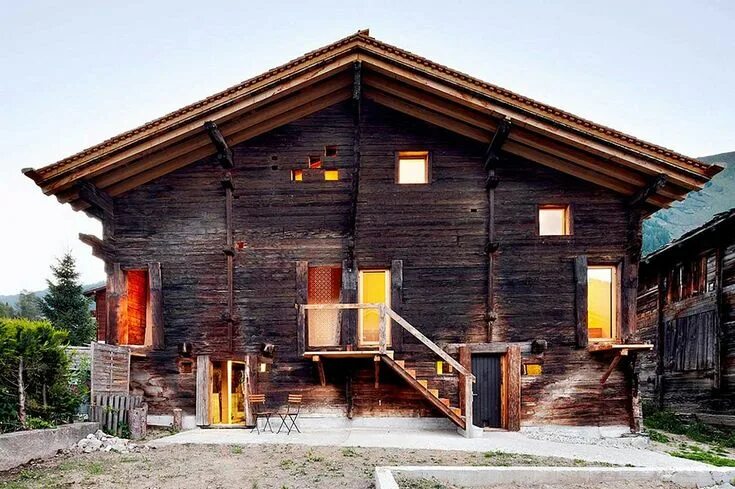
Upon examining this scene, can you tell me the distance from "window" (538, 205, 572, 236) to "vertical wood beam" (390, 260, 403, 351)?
4058mm

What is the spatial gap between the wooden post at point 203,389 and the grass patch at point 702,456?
11214 millimetres

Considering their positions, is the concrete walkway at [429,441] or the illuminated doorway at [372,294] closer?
the concrete walkway at [429,441]

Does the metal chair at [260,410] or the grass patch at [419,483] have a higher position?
the grass patch at [419,483]

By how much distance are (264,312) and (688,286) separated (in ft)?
46.6

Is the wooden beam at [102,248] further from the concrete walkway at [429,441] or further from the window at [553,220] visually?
the window at [553,220]

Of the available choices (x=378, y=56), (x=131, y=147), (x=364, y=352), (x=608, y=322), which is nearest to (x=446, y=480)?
(x=364, y=352)

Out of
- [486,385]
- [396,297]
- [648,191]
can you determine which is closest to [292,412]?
[396,297]

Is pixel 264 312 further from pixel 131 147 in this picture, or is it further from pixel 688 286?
pixel 688 286

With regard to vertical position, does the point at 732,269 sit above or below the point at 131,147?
below

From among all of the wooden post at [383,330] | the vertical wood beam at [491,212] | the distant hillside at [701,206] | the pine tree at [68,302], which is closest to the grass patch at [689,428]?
the vertical wood beam at [491,212]

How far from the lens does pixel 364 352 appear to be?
11484 millimetres

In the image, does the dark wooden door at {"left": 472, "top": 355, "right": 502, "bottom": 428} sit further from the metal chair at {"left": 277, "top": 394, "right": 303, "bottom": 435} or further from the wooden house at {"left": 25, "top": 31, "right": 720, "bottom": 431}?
the metal chair at {"left": 277, "top": 394, "right": 303, "bottom": 435}

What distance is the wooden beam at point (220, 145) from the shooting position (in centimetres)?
1256

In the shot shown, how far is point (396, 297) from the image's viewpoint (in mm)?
12875
